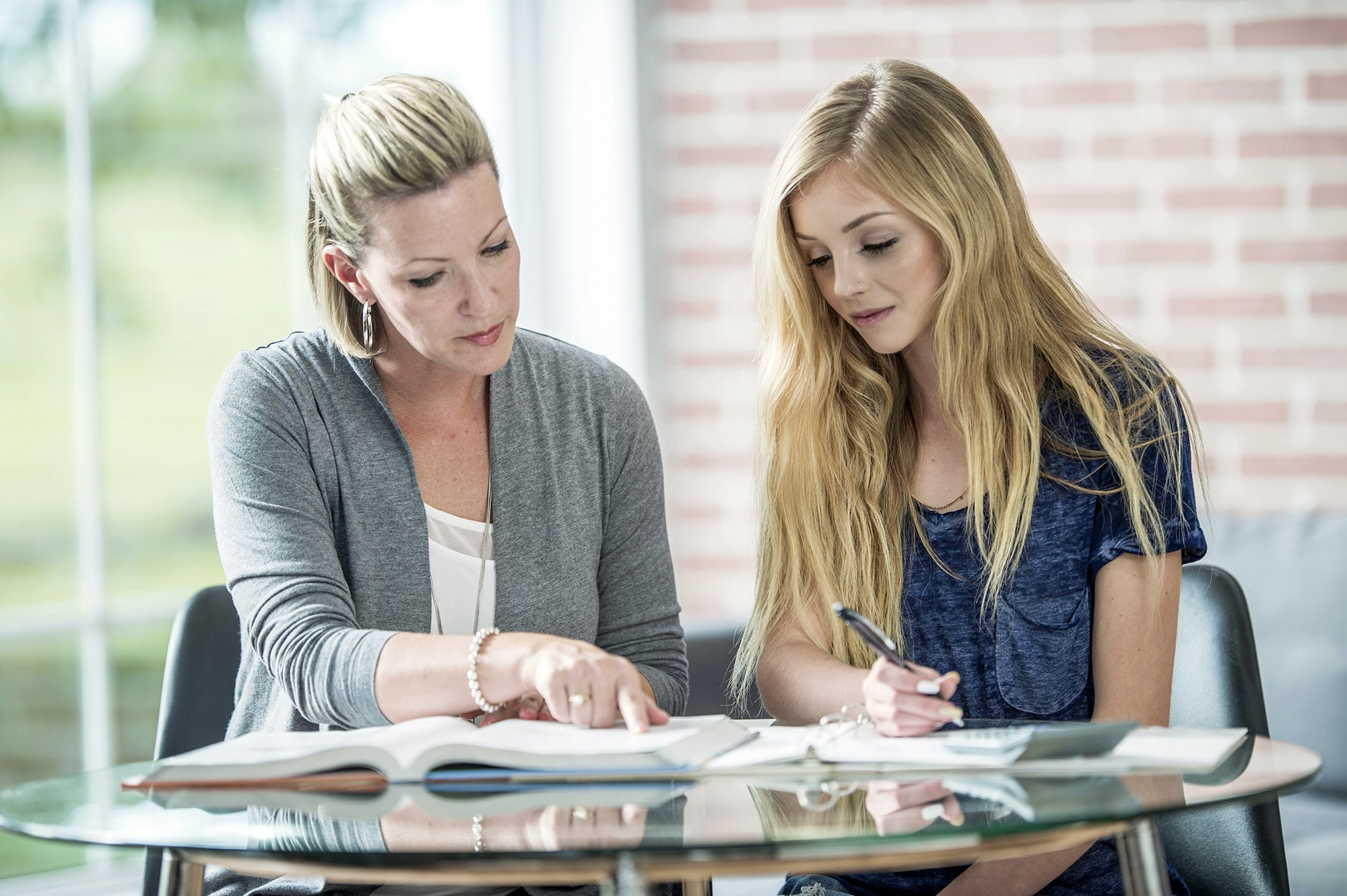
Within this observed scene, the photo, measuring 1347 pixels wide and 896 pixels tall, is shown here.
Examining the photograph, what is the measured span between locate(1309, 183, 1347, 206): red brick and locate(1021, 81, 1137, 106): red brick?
414 millimetres

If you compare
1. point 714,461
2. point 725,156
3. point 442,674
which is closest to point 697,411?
point 714,461

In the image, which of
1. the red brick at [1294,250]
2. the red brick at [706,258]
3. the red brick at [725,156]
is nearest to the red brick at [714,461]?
the red brick at [706,258]

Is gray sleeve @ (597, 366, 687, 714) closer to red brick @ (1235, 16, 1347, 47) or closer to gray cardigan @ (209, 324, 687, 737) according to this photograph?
gray cardigan @ (209, 324, 687, 737)

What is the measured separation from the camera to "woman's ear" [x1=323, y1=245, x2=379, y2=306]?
5.14 ft

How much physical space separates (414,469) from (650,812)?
2.37 ft

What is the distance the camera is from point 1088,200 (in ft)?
9.31

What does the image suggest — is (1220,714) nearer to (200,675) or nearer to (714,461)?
(200,675)

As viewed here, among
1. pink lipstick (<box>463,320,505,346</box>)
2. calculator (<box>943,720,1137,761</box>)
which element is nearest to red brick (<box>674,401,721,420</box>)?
pink lipstick (<box>463,320,505,346</box>)

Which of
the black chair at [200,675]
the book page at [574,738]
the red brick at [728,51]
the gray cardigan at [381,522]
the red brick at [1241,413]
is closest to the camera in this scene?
the book page at [574,738]

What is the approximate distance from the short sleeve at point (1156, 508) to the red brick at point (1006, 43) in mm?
1561

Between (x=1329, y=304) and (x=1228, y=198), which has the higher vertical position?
(x=1228, y=198)

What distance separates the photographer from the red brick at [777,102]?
2984 mm

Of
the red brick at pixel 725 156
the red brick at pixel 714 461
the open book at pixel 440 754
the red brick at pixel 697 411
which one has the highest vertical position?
the red brick at pixel 725 156

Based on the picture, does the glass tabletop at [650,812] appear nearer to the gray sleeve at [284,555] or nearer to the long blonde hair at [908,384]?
the gray sleeve at [284,555]
